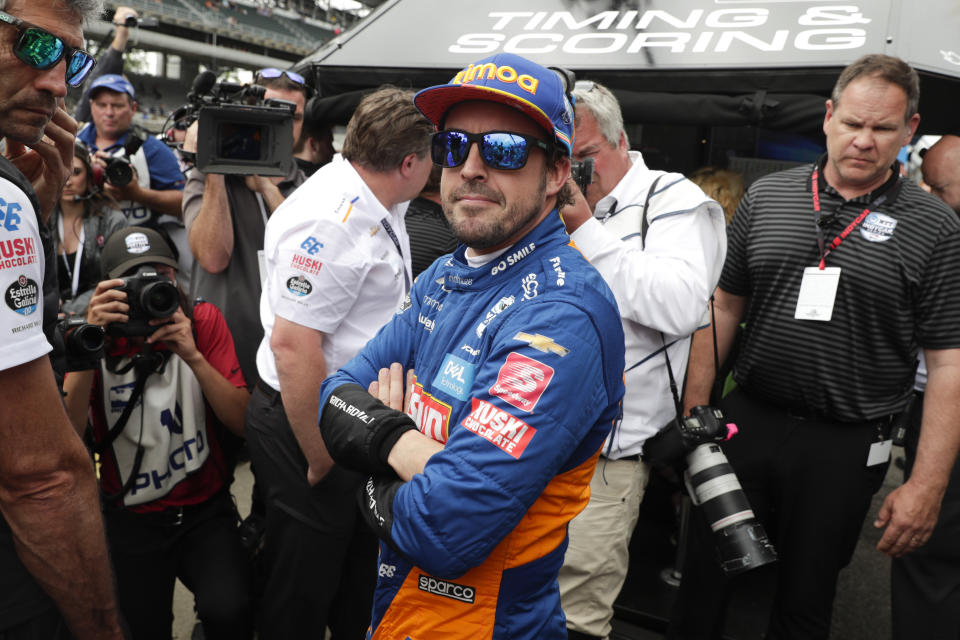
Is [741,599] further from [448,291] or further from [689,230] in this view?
[448,291]

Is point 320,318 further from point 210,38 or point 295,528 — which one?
point 210,38

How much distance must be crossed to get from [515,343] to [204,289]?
2624 mm

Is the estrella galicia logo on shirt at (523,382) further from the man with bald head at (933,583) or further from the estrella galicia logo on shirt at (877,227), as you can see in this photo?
the man with bald head at (933,583)

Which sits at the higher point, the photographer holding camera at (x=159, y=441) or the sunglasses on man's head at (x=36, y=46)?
the sunglasses on man's head at (x=36, y=46)

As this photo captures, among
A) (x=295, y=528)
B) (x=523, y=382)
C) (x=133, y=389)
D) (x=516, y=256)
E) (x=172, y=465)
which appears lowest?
(x=295, y=528)

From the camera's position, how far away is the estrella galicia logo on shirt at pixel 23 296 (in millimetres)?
1283

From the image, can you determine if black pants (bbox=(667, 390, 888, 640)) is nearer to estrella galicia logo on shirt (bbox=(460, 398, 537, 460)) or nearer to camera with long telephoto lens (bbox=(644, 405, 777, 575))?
camera with long telephoto lens (bbox=(644, 405, 777, 575))

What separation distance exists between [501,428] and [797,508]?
6.35ft

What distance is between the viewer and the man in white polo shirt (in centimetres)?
230

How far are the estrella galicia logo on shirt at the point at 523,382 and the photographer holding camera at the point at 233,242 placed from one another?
232 cm

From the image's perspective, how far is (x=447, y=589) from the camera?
1.44 metres

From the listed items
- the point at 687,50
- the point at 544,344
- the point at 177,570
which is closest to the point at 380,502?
the point at 544,344

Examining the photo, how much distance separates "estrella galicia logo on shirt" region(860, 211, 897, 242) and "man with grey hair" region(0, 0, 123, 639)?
254cm

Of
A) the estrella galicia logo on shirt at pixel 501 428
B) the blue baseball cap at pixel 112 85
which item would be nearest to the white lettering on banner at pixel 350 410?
the estrella galicia logo on shirt at pixel 501 428
